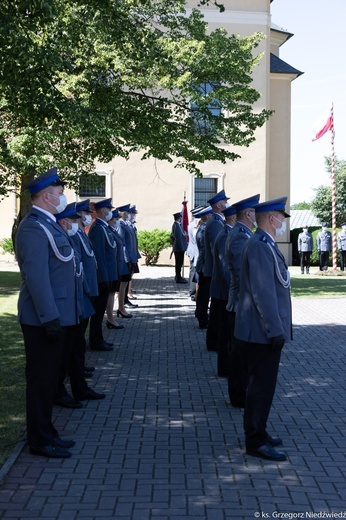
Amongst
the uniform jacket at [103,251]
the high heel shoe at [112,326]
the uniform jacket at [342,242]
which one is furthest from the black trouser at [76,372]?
the uniform jacket at [342,242]

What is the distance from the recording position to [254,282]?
5.88 metres

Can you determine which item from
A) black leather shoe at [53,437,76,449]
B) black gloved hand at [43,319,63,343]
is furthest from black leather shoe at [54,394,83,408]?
black gloved hand at [43,319,63,343]

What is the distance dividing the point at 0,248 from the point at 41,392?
30.7 metres

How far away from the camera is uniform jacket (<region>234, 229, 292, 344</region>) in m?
5.82

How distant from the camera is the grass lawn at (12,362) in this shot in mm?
6625

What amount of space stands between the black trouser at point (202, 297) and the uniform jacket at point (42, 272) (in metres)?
6.47

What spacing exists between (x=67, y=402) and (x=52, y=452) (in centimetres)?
173

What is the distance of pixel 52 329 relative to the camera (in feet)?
18.9

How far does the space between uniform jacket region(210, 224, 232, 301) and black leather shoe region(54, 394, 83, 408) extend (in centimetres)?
232

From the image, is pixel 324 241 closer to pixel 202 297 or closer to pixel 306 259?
pixel 306 259

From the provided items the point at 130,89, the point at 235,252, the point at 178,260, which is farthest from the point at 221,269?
the point at 178,260

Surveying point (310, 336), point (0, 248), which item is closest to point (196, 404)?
point (310, 336)

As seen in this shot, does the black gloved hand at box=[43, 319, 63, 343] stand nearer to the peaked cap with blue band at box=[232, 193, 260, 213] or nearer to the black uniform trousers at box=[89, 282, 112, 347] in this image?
the peaked cap with blue band at box=[232, 193, 260, 213]

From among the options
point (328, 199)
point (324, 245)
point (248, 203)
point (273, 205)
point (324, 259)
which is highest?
point (328, 199)
